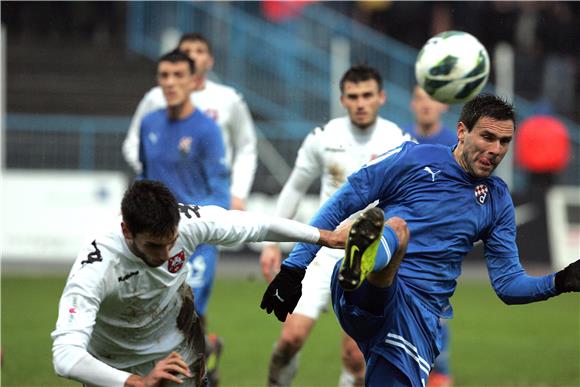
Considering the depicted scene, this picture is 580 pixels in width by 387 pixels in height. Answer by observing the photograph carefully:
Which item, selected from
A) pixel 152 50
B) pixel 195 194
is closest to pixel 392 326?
pixel 195 194

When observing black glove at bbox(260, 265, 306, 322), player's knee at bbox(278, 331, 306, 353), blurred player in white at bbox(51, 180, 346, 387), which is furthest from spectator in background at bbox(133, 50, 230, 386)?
black glove at bbox(260, 265, 306, 322)

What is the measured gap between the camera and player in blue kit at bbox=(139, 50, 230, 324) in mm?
9094

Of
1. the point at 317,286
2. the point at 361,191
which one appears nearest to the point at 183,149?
the point at 317,286

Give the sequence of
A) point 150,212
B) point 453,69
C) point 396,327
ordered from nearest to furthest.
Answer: point 150,212 → point 396,327 → point 453,69

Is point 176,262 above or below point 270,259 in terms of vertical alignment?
above

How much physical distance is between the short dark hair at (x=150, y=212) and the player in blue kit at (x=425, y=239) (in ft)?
2.46

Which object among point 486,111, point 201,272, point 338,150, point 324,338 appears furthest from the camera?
point 324,338

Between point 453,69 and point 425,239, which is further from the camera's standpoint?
point 453,69

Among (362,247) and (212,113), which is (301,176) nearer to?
(212,113)

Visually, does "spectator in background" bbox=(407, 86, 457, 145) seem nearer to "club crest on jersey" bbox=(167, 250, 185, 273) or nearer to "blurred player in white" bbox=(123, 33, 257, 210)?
"blurred player in white" bbox=(123, 33, 257, 210)

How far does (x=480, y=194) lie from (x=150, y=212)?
181 centimetres

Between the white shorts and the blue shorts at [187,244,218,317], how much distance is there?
2.80ft

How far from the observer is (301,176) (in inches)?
334

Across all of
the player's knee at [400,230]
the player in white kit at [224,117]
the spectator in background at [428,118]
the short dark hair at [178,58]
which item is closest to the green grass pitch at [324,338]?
the player in white kit at [224,117]
